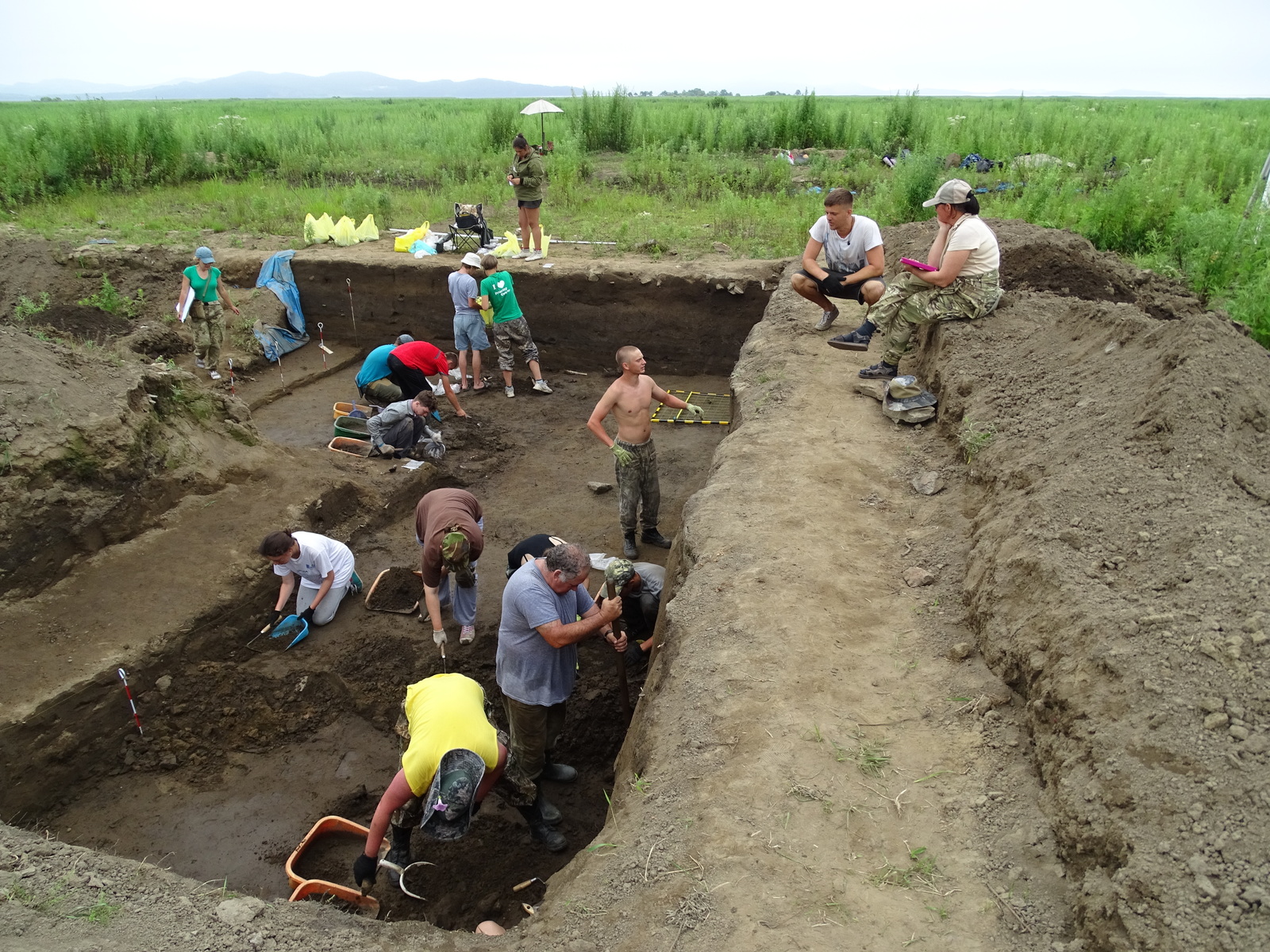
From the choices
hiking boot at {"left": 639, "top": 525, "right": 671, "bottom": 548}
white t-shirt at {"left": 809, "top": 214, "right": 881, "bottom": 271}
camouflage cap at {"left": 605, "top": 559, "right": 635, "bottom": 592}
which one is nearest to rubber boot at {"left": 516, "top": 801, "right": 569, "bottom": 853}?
camouflage cap at {"left": 605, "top": 559, "right": 635, "bottom": 592}

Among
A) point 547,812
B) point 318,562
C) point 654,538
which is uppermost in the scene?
point 318,562

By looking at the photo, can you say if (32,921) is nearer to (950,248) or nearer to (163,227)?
(950,248)

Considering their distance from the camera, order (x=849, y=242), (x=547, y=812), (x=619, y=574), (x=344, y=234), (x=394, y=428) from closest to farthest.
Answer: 1. (x=547, y=812)
2. (x=619, y=574)
3. (x=849, y=242)
4. (x=394, y=428)
5. (x=344, y=234)

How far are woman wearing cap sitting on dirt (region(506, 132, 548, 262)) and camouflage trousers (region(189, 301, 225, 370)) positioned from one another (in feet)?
14.3

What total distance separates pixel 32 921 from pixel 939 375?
6.42m

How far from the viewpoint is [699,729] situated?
370 centimetres

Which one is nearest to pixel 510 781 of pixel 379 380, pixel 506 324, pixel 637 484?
pixel 637 484

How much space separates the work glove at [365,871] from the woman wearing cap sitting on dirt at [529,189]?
986 centimetres

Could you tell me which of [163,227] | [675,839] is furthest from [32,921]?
[163,227]

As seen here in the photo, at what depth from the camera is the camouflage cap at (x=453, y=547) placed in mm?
5746

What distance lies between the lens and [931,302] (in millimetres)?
6871

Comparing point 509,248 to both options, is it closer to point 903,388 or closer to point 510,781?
point 903,388

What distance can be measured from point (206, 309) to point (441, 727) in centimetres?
862

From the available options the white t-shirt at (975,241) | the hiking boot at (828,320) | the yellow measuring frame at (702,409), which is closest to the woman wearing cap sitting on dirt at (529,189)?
the yellow measuring frame at (702,409)
